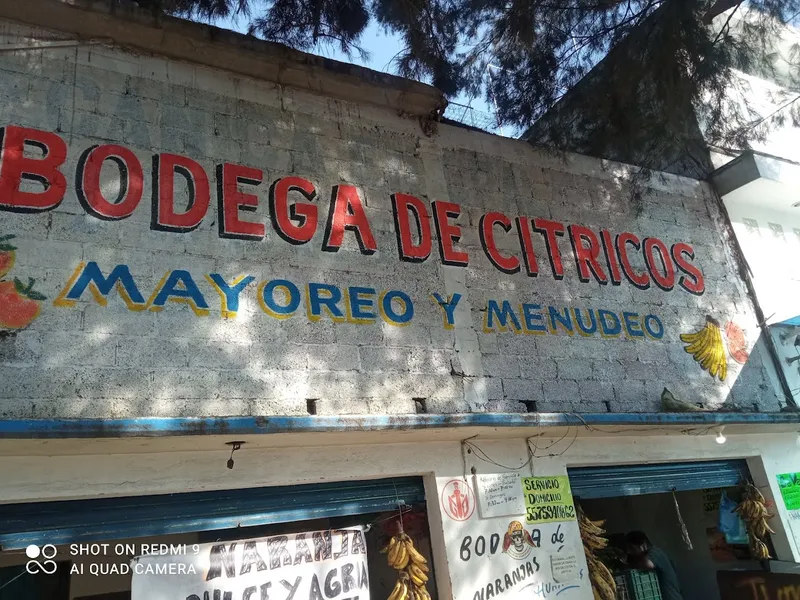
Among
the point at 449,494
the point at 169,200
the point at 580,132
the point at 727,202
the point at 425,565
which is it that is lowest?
the point at 425,565

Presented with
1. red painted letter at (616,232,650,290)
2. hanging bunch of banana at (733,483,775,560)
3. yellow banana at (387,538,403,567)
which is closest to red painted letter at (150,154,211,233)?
yellow banana at (387,538,403,567)

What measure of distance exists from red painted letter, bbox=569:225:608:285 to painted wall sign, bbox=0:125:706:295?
0.01m

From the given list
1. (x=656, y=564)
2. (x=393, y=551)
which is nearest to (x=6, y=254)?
(x=393, y=551)

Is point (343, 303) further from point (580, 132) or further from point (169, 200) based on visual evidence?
point (580, 132)

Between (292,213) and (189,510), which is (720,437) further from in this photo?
(189,510)

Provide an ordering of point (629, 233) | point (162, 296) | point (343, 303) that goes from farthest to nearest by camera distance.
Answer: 1. point (629, 233)
2. point (343, 303)
3. point (162, 296)

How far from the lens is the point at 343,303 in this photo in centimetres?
528

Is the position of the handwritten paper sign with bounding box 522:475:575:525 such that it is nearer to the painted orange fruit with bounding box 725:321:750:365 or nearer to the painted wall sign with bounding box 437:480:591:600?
the painted wall sign with bounding box 437:480:591:600

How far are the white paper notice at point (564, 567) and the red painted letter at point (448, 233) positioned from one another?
272cm

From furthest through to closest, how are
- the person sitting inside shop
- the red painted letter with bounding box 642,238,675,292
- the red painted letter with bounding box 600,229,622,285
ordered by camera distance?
the red painted letter with bounding box 642,238,675,292, the red painted letter with bounding box 600,229,622,285, the person sitting inside shop

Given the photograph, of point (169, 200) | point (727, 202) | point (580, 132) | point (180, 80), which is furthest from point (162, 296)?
point (727, 202)

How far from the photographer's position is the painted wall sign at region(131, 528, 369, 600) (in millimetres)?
3939

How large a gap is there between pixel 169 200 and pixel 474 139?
338 centimetres

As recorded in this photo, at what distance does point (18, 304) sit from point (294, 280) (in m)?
1.92
